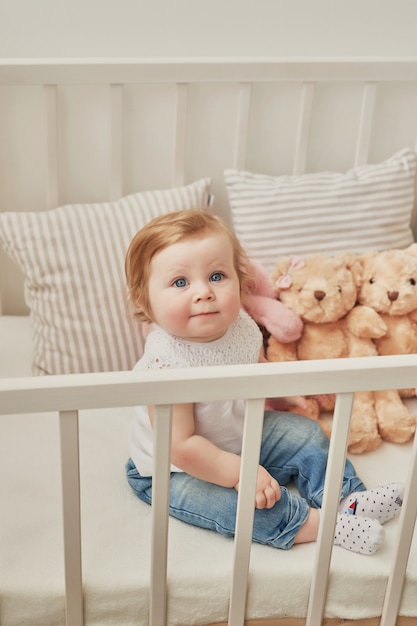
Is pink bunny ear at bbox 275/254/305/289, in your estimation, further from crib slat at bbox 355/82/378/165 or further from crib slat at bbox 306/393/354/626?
crib slat at bbox 306/393/354/626

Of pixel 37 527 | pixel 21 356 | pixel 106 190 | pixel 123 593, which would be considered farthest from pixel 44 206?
pixel 123 593

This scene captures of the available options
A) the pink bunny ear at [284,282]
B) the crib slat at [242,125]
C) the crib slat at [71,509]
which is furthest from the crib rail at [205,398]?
the crib slat at [242,125]

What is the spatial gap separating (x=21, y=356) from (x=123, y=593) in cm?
62

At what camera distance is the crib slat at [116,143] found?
1566mm

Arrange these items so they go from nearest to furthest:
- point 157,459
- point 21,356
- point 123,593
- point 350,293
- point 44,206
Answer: point 157,459 < point 123,593 < point 350,293 < point 21,356 < point 44,206

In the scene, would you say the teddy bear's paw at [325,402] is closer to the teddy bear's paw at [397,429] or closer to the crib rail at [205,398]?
the teddy bear's paw at [397,429]

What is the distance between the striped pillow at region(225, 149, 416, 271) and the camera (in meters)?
1.61

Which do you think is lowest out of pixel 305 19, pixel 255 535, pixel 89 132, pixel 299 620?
pixel 299 620

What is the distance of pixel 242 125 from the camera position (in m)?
1.63

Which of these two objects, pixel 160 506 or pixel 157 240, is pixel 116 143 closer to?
pixel 157 240

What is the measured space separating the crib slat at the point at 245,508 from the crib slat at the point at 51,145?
0.82 metres

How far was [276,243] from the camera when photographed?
5.28 ft

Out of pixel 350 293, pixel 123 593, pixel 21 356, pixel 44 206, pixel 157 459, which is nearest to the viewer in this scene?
pixel 157 459

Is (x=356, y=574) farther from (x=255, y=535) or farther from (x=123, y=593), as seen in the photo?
(x=123, y=593)
